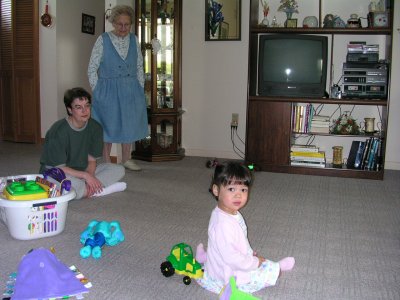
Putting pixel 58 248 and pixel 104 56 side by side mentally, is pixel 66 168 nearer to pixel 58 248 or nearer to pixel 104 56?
pixel 58 248

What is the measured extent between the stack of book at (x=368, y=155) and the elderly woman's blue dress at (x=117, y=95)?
6.39 ft

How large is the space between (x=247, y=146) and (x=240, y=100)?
657mm

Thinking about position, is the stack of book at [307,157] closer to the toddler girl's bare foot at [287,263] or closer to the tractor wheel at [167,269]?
the toddler girl's bare foot at [287,263]

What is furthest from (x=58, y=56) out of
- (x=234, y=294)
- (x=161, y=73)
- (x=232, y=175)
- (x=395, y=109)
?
(x=234, y=294)

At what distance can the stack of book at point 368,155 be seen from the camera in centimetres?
411

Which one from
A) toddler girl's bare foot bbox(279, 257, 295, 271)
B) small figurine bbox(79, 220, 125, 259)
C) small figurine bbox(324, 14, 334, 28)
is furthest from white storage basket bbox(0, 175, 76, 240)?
→ small figurine bbox(324, 14, 334, 28)

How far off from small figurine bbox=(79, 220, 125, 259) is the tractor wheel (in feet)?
1.14

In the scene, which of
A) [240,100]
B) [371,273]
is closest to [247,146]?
[240,100]

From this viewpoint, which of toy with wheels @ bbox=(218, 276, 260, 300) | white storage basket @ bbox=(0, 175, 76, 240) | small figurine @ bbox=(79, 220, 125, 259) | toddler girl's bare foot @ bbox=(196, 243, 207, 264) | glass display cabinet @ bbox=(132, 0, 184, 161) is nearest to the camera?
toy with wheels @ bbox=(218, 276, 260, 300)

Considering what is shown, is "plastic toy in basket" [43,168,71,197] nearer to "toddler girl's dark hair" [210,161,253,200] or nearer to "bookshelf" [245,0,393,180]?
"toddler girl's dark hair" [210,161,253,200]

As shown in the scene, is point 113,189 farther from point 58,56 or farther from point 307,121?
point 58,56

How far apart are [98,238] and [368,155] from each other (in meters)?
2.80

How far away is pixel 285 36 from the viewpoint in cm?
421

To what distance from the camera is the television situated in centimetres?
418
